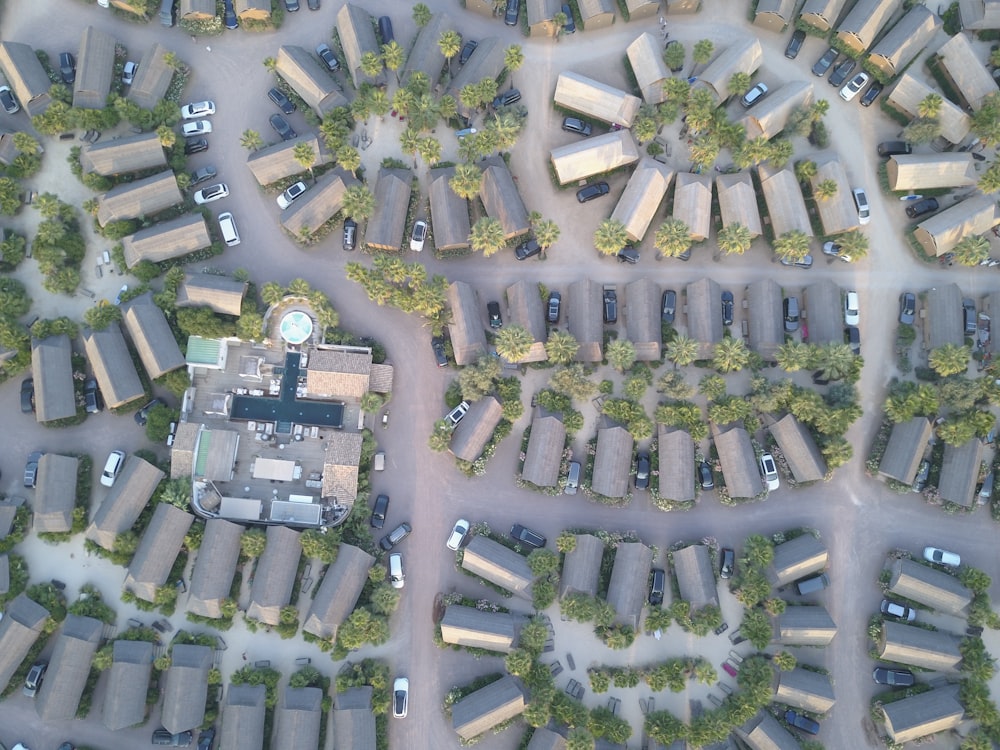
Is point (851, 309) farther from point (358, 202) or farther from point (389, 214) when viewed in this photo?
point (358, 202)

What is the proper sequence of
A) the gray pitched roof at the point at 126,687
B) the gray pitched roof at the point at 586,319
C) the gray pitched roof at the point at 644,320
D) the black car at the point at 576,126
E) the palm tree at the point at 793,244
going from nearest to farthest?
1. the gray pitched roof at the point at 126,687
2. the palm tree at the point at 793,244
3. the gray pitched roof at the point at 644,320
4. the gray pitched roof at the point at 586,319
5. the black car at the point at 576,126

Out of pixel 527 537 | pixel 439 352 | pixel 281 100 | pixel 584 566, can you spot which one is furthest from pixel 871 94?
pixel 281 100

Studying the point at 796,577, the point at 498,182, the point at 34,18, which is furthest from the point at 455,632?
the point at 34,18

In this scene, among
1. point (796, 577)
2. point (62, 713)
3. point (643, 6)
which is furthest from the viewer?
point (643, 6)

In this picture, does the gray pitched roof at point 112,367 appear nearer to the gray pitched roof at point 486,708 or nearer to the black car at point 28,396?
the black car at point 28,396

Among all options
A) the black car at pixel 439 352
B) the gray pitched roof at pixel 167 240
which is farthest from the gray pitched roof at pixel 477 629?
the gray pitched roof at pixel 167 240

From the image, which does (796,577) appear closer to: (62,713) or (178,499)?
(178,499)
